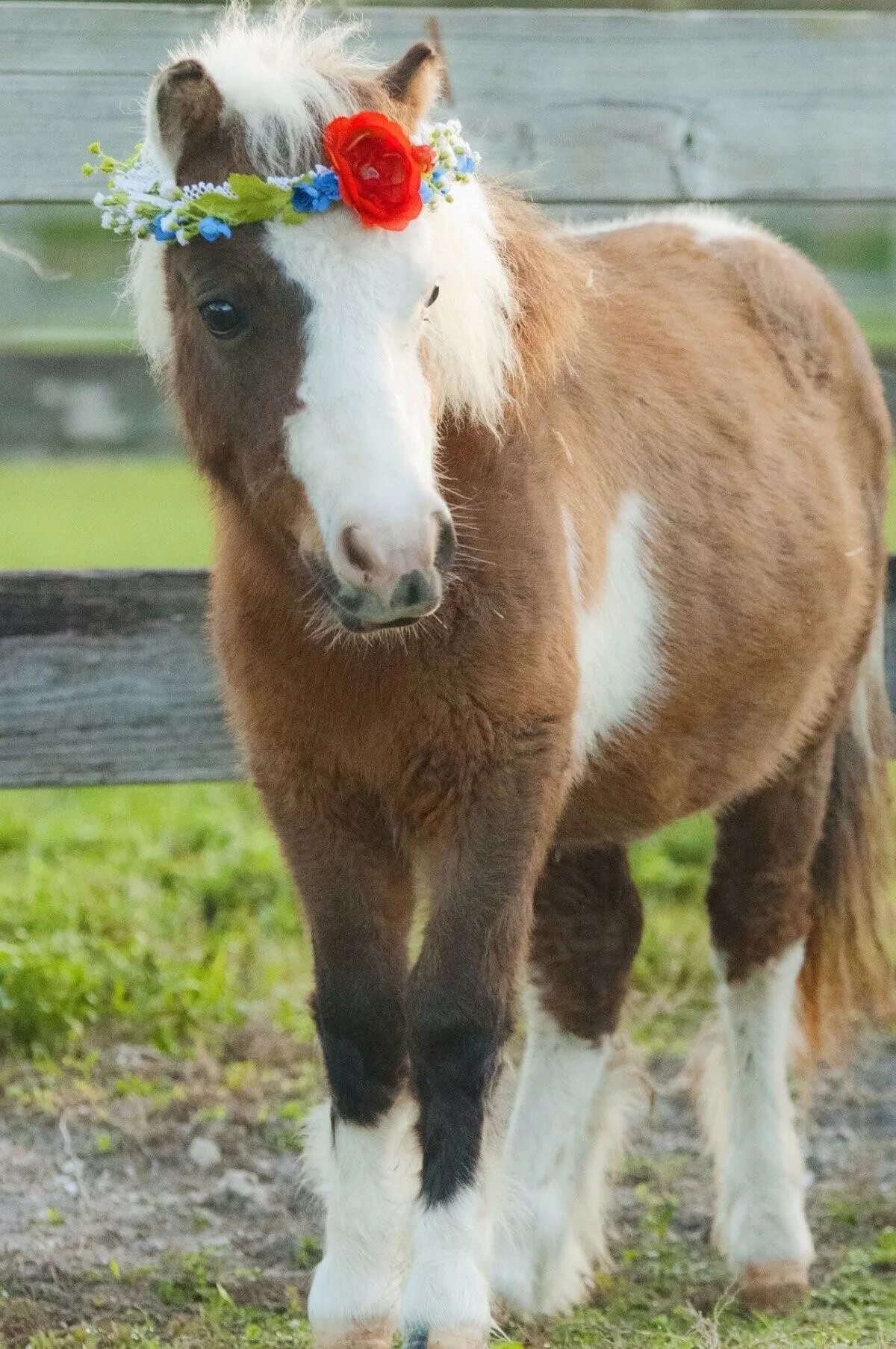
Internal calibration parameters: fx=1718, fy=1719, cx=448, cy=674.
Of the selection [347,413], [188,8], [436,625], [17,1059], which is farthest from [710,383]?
[17,1059]

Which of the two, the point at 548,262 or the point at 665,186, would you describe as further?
the point at 665,186

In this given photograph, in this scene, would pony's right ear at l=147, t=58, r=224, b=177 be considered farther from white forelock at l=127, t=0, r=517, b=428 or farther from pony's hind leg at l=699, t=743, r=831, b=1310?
pony's hind leg at l=699, t=743, r=831, b=1310

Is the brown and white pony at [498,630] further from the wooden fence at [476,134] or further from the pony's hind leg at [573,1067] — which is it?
the wooden fence at [476,134]

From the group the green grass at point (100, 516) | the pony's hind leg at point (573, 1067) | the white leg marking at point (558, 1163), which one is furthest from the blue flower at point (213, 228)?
the green grass at point (100, 516)

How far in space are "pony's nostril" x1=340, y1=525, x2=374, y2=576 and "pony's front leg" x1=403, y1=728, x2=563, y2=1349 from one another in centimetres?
54

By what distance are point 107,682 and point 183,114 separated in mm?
1672

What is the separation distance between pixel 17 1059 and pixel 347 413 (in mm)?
2583

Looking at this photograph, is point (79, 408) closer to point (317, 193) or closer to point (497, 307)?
point (497, 307)

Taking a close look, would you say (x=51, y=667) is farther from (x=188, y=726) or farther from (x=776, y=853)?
(x=776, y=853)

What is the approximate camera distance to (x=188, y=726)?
3.98m

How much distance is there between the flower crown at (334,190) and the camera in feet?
7.97

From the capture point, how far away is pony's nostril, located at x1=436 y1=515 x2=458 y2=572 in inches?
93.1

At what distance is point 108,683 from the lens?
3908 millimetres

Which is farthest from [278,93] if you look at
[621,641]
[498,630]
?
[621,641]
